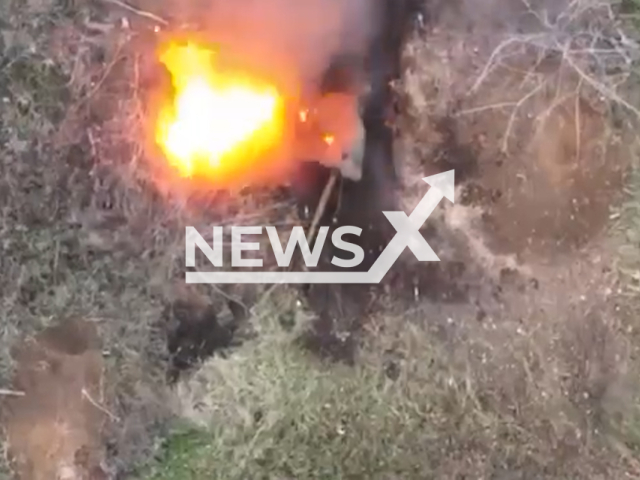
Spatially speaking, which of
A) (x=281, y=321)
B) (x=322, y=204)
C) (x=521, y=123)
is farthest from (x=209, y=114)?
(x=521, y=123)

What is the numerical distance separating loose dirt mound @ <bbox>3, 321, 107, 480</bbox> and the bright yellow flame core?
408 mm

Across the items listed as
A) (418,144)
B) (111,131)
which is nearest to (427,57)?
(418,144)

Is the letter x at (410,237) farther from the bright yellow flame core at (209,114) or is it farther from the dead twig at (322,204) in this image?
the bright yellow flame core at (209,114)

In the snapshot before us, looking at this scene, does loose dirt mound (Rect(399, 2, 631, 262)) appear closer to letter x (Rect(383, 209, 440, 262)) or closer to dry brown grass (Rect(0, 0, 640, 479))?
dry brown grass (Rect(0, 0, 640, 479))

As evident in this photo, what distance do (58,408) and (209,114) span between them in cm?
67

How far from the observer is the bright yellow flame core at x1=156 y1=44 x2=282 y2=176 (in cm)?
166

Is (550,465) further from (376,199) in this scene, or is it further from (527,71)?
(527,71)

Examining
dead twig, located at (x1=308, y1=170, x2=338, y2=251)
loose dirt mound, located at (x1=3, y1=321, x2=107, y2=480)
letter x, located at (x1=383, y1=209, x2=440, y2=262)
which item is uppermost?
dead twig, located at (x1=308, y1=170, x2=338, y2=251)

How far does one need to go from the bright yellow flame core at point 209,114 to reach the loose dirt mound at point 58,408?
0.41 metres

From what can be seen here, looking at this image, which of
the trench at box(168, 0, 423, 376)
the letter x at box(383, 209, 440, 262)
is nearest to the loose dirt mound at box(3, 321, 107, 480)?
the trench at box(168, 0, 423, 376)

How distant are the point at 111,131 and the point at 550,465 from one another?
109 centimetres

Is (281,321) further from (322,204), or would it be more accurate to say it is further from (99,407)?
(99,407)

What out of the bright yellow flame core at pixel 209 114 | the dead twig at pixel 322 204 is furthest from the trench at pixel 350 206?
the bright yellow flame core at pixel 209 114

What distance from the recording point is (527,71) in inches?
63.3
